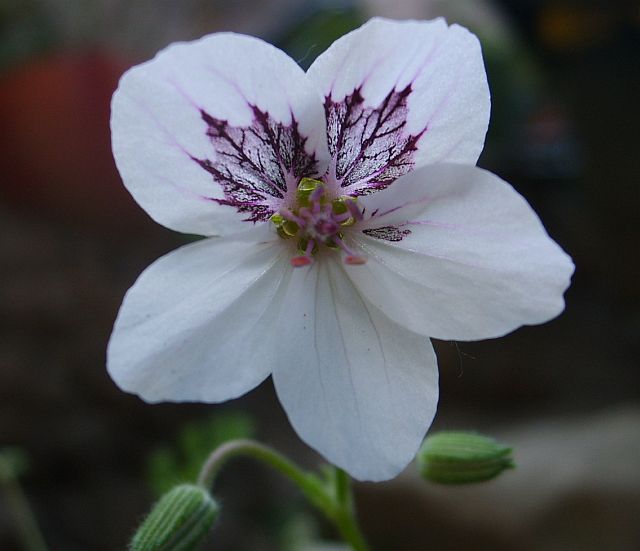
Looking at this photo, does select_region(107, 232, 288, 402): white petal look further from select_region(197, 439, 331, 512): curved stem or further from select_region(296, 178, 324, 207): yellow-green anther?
select_region(197, 439, 331, 512): curved stem

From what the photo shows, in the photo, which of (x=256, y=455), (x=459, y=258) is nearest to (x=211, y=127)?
(x=459, y=258)

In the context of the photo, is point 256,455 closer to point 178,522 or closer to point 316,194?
point 178,522

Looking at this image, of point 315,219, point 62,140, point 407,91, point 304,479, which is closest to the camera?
point 407,91

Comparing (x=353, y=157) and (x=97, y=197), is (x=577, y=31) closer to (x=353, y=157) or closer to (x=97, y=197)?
(x=97, y=197)

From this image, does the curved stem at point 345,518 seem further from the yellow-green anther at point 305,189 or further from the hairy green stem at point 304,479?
the yellow-green anther at point 305,189

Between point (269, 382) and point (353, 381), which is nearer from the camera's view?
point (353, 381)

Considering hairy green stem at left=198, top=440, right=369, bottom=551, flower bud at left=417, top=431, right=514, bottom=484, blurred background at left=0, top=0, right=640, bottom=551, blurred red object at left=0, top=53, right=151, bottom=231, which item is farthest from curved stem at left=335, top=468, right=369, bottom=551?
blurred red object at left=0, top=53, right=151, bottom=231
